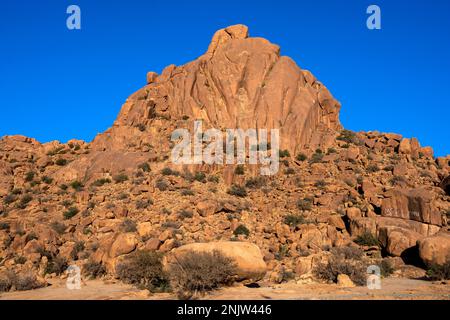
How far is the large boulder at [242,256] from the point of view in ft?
50.6

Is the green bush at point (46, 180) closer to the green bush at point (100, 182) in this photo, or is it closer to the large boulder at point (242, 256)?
the green bush at point (100, 182)

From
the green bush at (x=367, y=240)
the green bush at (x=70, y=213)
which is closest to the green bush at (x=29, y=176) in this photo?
the green bush at (x=70, y=213)

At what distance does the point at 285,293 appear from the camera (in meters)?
14.4

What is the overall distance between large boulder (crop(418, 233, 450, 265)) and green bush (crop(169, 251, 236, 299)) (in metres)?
11.2

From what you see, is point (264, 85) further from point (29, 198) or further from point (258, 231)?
point (29, 198)

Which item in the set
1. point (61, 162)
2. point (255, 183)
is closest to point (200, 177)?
point (255, 183)

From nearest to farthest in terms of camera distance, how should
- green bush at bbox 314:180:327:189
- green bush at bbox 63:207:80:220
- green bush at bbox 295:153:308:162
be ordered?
1. green bush at bbox 63:207:80:220
2. green bush at bbox 314:180:327:189
3. green bush at bbox 295:153:308:162

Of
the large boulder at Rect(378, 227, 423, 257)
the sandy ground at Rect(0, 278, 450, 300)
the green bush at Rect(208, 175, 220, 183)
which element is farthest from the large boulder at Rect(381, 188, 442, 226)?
the green bush at Rect(208, 175, 220, 183)

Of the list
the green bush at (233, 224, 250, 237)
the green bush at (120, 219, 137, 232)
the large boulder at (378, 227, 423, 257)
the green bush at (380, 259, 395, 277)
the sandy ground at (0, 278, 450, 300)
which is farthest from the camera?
the green bush at (233, 224, 250, 237)

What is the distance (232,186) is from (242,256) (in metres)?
19.4

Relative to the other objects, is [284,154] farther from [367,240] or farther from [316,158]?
[367,240]

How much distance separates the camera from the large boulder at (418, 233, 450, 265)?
787 inches

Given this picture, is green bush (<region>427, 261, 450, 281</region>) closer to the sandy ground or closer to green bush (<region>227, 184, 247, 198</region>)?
the sandy ground

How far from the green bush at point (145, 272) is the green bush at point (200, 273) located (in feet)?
4.57
